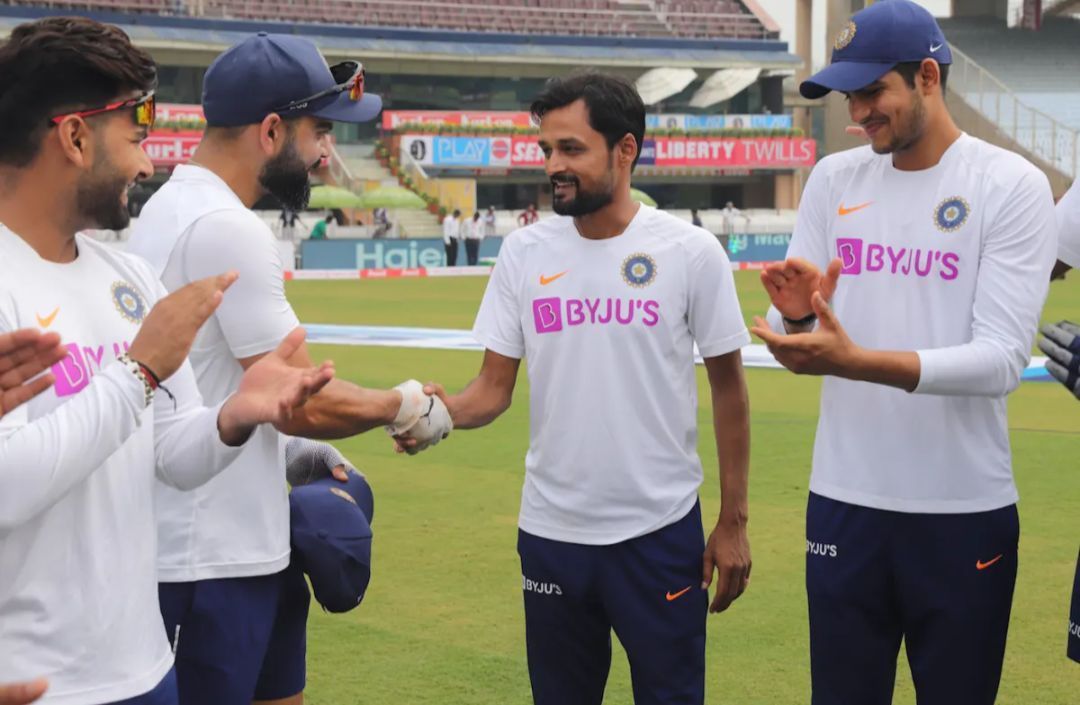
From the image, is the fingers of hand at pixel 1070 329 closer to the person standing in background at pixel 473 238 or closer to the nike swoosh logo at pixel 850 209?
the nike swoosh logo at pixel 850 209

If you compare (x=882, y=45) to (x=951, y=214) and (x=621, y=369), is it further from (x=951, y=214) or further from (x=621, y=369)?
(x=621, y=369)

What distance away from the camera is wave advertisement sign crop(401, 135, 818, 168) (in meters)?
46.9

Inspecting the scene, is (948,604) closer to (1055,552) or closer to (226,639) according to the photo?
(226,639)

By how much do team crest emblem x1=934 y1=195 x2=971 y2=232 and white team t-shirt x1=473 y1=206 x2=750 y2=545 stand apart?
21.5 inches

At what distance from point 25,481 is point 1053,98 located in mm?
52932

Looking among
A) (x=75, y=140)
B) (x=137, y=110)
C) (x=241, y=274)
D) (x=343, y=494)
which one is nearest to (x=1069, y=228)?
(x=343, y=494)

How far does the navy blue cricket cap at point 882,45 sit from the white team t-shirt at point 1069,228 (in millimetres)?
543

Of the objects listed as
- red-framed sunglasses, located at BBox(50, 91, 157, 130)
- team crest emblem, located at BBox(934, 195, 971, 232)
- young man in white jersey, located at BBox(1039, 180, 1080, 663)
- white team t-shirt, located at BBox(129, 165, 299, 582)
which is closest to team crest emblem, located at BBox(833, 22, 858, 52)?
team crest emblem, located at BBox(934, 195, 971, 232)

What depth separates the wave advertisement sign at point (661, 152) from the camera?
4694 centimetres

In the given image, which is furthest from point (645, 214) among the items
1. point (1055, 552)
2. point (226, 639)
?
point (1055, 552)

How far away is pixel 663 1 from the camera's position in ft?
193

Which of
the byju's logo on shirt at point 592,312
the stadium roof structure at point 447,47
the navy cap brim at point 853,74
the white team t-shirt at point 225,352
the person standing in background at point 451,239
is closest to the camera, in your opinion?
the white team t-shirt at point 225,352

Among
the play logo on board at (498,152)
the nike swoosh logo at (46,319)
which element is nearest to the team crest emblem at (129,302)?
the nike swoosh logo at (46,319)

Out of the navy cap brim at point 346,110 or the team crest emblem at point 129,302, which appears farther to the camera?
the navy cap brim at point 346,110
